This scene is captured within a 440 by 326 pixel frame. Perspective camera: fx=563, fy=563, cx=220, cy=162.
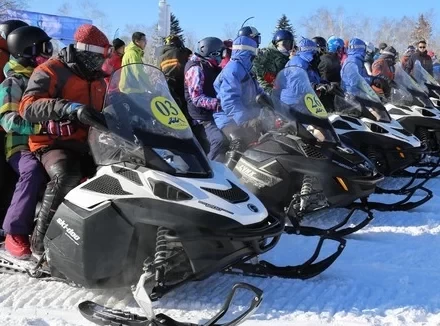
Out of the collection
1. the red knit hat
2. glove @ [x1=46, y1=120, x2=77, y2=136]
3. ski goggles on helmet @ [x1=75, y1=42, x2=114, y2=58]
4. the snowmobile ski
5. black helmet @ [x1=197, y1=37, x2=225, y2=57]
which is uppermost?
the red knit hat

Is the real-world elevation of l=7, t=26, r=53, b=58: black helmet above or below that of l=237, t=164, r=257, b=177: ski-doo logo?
above

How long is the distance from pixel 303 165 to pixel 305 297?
5.23ft

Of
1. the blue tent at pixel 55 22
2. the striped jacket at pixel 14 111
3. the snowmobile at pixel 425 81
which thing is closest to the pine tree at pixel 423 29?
the blue tent at pixel 55 22

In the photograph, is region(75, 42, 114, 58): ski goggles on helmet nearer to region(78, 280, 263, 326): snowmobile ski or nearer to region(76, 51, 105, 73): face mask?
region(76, 51, 105, 73): face mask

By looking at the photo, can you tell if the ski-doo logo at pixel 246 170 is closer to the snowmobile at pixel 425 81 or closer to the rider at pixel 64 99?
the rider at pixel 64 99

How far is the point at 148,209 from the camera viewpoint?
3.00 metres

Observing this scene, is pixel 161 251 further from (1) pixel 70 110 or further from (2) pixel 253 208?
(1) pixel 70 110

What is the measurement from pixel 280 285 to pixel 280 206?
4.42ft

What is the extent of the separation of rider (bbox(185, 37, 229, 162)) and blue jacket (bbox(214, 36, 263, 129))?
0.17 metres

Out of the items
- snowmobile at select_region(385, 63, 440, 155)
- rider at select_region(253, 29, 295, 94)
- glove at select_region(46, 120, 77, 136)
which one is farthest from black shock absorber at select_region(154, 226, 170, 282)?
snowmobile at select_region(385, 63, 440, 155)

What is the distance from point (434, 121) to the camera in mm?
7844

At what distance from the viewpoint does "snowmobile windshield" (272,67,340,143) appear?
193 inches

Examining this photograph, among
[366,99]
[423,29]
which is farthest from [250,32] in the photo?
[423,29]

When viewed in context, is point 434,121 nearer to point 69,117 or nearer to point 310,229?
point 310,229
